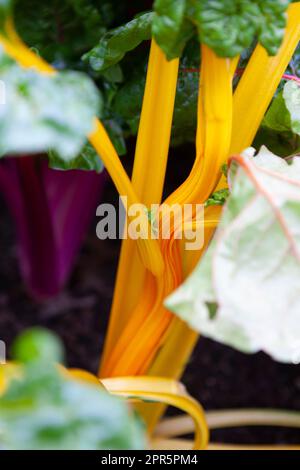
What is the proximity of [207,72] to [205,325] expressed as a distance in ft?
0.99

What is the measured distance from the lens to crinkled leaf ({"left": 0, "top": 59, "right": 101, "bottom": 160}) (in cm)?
49

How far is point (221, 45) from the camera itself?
2.15ft

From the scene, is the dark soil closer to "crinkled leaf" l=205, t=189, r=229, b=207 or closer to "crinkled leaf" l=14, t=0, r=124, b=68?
"crinkled leaf" l=14, t=0, r=124, b=68

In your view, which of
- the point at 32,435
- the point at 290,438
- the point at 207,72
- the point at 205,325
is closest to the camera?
the point at 32,435

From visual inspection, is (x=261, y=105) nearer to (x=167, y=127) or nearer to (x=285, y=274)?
(x=167, y=127)

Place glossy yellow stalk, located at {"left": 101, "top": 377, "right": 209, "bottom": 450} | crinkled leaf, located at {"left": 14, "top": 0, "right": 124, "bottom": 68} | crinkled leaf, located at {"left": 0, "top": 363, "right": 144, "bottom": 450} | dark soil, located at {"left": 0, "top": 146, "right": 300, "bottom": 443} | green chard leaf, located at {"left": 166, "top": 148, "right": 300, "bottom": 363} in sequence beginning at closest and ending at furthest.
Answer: crinkled leaf, located at {"left": 0, "top": 363, "right": 144, "bottom": 450}
green chard leaf, located at {"left": 166, "top": 148, "right": 300, "bottom": 363}
glossy yellow stalk, located at {"left": 101, "top": 377, "right": 209, "bottom": 450}
crinkled leaf, located at {"left": 14, "top": 0, "right": 124, "bottom": 68}
dark soil, located at {"left": 0, "top": 146, "right": 300, "bottom": 443}

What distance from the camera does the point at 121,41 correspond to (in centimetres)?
81

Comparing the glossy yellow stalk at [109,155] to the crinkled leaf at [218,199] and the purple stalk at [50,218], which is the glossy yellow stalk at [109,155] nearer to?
the crinkled leaf at [218,199]

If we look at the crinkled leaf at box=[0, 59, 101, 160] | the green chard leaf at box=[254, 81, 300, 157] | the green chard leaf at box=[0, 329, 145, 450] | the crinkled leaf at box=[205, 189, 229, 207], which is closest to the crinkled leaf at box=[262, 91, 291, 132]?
the green chard leaf at box=[254, 81, 300, 157]

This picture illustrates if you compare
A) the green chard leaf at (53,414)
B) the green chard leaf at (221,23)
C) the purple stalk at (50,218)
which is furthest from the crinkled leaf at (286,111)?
the purple stalk at (50,218)

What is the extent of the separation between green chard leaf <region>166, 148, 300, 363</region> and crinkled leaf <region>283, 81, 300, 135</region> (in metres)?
0.14

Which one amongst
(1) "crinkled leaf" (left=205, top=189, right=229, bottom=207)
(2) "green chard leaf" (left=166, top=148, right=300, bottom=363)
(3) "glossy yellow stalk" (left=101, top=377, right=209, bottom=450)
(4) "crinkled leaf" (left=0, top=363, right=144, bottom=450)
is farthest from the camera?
(3) "glossy yellow stalk" (left=101, top=377, right=209, bottom=450)

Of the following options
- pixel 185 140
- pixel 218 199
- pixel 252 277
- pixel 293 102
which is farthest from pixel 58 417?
pixel 185 140

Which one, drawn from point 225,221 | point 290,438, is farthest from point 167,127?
point 290,438
